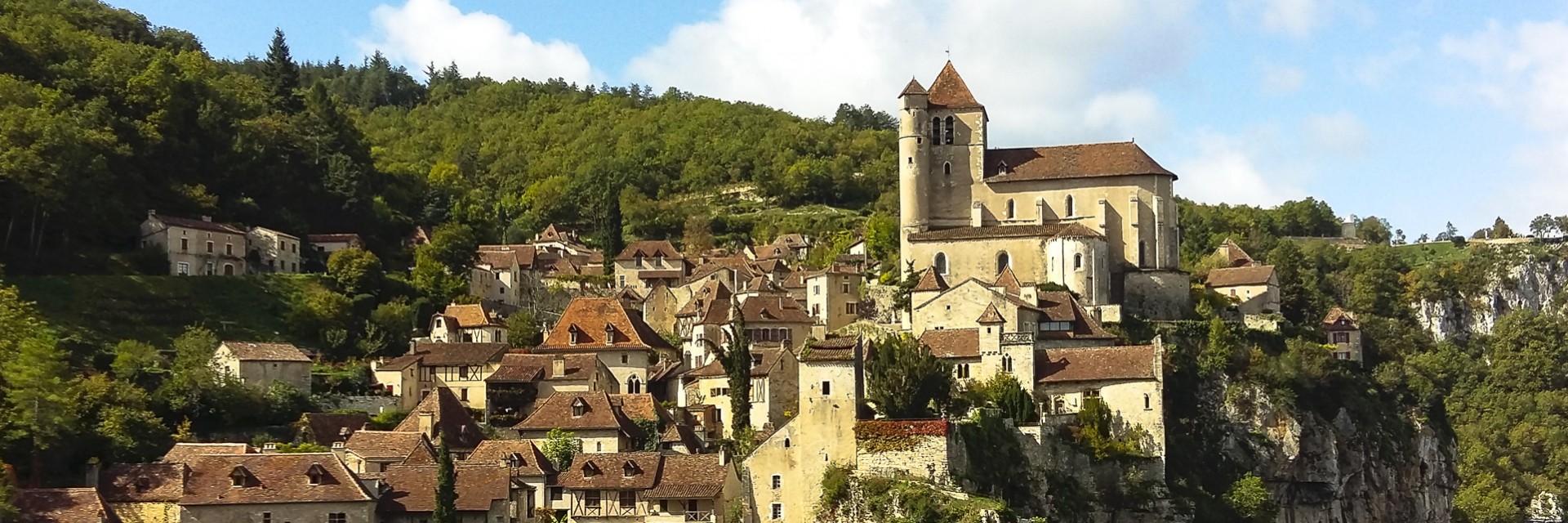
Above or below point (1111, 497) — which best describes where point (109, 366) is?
above

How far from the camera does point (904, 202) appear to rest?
293 ft

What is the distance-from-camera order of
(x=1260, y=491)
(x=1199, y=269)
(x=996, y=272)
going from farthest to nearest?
(x=1199, y=269) < (x=996, y=272) < (x=1260, y=491)

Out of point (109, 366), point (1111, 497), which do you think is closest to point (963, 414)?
point (1111, 497)

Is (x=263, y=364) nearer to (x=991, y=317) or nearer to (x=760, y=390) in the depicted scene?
(x=760, y=390)

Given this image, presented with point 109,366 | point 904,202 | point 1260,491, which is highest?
point 904,202

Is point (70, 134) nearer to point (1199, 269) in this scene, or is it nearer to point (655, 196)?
point (1199, 269)

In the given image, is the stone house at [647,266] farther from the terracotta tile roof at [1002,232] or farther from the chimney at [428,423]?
the chimney at [428,423]

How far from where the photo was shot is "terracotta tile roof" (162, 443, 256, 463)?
2247 inches

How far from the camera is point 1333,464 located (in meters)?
79.4

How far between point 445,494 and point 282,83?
59.8 meters

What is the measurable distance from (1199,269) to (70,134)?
58487 mm

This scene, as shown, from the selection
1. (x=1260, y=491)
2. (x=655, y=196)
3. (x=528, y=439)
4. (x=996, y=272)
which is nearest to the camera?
(x=528, y=439)

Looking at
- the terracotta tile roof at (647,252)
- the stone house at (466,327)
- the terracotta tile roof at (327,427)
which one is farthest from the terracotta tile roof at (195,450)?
the terracotta tile roof at (647,252)

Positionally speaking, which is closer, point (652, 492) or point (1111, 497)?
point (652, 492)
